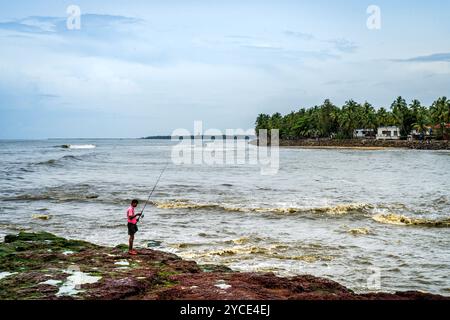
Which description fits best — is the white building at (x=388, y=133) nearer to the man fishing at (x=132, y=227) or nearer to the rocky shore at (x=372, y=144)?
the rocky shore at (x=372, y=144)

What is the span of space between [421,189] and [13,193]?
3030cm

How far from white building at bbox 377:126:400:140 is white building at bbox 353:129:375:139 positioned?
9775mm

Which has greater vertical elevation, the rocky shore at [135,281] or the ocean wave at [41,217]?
the rocky shore at [135,281]

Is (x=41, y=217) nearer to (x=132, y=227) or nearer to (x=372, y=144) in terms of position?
(x=132, y=227)

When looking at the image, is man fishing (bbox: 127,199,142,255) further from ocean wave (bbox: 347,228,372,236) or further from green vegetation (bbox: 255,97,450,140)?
green vegetation (bbox: 255,97,450,140)

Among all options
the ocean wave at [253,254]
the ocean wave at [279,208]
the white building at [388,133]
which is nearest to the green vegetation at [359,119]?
the white building at [388,133]

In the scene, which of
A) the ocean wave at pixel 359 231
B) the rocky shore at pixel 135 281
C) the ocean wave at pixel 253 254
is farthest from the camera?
the ocean wave at pixel 359 231

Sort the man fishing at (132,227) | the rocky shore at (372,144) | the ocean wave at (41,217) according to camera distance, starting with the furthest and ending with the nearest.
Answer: the rocky shore at (372,144) → the ocean wave at (41,217) → the man fishing at (132,227)

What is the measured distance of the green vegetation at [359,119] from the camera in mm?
107188

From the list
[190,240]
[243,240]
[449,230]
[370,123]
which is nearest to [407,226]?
[449,230]

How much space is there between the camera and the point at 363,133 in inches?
5797

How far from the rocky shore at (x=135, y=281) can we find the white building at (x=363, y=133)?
141m

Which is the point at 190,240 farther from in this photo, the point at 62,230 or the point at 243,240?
the point at 62,230

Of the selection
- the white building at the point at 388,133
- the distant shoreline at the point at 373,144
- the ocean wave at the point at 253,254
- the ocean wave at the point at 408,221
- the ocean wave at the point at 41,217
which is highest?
the white building at the point at 388,133
